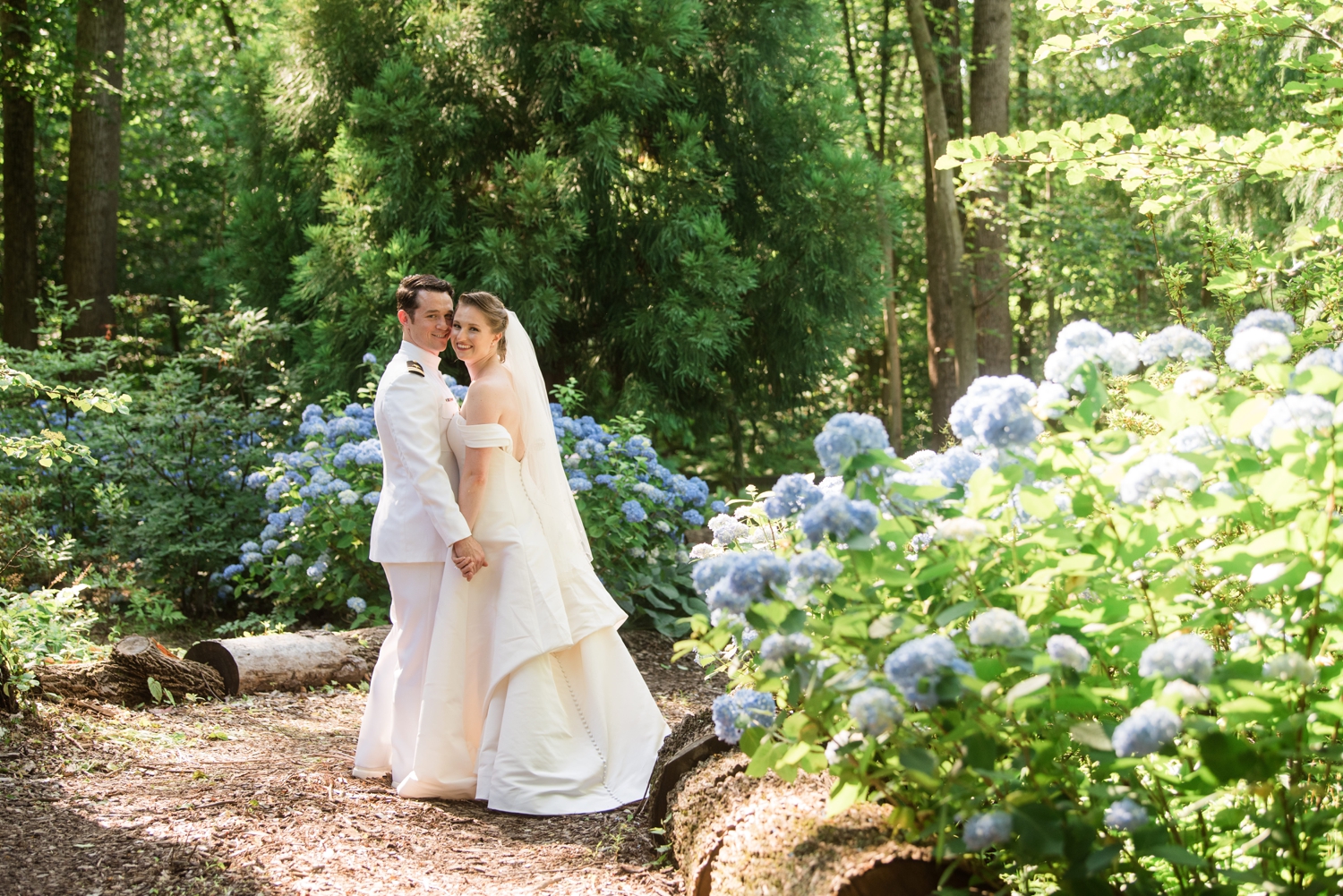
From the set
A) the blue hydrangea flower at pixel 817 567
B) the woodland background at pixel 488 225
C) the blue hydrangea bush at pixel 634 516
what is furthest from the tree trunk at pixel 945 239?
the blue hydrangea flower at pixel 817 567

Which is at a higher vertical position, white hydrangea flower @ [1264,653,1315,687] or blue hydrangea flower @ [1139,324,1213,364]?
blue hydrangea flower @ [1139,324,1213,364]

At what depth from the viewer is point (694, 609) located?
711 cm

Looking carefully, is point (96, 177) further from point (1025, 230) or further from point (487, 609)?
point (1025, 230)

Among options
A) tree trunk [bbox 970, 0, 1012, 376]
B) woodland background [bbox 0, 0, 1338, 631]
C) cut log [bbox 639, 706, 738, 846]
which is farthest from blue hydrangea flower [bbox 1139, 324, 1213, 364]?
tree trunk [bbox 970, 0, 1012, 376]

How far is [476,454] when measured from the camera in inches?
168

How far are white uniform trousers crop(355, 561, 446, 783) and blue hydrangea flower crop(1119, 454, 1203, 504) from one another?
296 cm

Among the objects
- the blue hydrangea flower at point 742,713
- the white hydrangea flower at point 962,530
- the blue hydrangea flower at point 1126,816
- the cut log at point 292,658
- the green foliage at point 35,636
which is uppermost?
the white hydrangea flower at point 962,530

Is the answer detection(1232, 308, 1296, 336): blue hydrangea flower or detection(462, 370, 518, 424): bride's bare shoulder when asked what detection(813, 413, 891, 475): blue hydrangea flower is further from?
→ detection(462, 370, 518, 424): bride's bare shoulder

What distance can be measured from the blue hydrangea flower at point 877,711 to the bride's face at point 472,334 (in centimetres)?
269

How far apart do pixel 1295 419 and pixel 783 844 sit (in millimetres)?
1400

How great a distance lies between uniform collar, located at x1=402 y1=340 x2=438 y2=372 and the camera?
4.33 m

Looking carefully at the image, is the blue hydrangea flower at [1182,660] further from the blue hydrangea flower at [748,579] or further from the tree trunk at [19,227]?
the tree trunk at [19,227]

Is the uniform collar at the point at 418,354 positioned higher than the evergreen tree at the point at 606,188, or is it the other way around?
the evergreen tree at the point at 606,188

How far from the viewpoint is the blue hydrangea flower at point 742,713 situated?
91.4 inches
